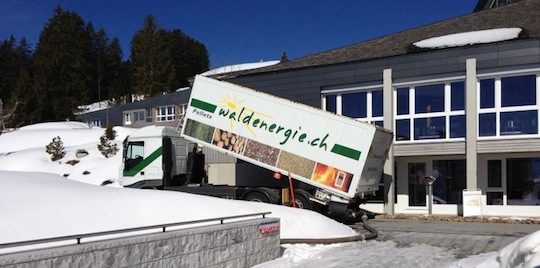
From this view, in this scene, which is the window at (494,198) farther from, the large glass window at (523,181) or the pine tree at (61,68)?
the pine tree at (61,68)

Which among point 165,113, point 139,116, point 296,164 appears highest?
point 165,113

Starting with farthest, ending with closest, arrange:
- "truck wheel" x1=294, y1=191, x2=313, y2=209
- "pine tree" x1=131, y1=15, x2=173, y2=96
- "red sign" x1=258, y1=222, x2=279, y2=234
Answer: "pine tree" x1=131, y1=15, x2=173, y2=96
"truck wheel" x1=294, y1=191, x2=313, y2=209
"red sign" x1=258, y1=222, x2=279, y2=234

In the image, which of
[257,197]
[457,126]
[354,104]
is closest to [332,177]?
[257,197]

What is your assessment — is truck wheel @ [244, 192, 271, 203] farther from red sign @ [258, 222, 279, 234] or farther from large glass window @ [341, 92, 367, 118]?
red sign @ [258, 222, 279, 234]

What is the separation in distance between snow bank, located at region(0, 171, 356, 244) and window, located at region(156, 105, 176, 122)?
48.5m

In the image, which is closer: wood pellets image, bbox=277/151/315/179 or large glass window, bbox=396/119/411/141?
wood pellets image, bbox=277/151/315/179

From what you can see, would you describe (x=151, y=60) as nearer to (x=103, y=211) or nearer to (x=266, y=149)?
(x=266, y=149)

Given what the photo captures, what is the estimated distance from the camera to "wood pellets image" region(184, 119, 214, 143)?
62.5 ft

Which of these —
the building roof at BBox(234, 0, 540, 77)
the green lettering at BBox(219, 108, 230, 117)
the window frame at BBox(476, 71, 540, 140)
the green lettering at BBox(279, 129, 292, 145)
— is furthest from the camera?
the building roof at BBox(234, 0, 540, 77)

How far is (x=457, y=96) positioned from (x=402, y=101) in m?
1.96

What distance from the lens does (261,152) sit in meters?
17.8

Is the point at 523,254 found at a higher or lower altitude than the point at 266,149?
lower

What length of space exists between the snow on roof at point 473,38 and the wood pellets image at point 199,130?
823 cm

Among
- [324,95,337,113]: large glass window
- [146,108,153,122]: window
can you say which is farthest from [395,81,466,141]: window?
[146,108,153,122]: window
